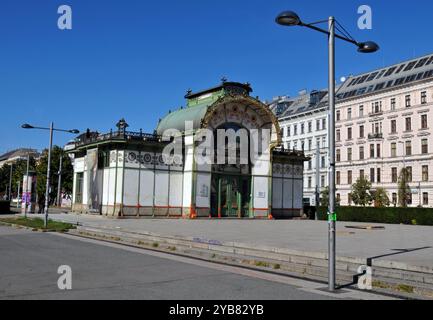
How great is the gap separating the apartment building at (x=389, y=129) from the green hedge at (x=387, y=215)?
22679 mm

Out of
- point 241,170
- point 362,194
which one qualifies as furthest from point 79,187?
point 362,194

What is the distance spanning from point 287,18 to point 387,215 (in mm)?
38081

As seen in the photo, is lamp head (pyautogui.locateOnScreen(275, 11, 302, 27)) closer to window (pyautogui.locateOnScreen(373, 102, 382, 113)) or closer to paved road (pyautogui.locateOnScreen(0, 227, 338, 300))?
paved road (pyautogui.locateOnScreen(0, 227, 338, 300))

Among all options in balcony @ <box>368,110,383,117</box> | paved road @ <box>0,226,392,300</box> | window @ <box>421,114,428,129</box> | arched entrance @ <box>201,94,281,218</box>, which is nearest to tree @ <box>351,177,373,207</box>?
window @ <box>421,114,428,129</box>

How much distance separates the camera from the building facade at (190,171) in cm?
3822

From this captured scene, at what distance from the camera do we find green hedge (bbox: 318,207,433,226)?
133 ft

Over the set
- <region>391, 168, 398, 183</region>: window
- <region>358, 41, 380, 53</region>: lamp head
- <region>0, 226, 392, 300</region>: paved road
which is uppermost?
<region>391, 168, 398, 183</region>: window

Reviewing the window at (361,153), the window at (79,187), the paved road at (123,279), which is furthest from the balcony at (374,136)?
the paved road at (123,279)

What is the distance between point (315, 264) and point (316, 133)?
231 ft

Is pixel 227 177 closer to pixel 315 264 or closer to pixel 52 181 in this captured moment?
pixel 315 264

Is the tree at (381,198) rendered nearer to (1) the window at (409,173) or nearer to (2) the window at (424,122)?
(1) the window at (409,173)

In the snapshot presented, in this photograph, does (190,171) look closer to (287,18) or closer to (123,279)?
(123,279)

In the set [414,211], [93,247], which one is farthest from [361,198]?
[93,247]

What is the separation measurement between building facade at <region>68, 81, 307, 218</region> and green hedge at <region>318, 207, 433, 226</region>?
5513mm
